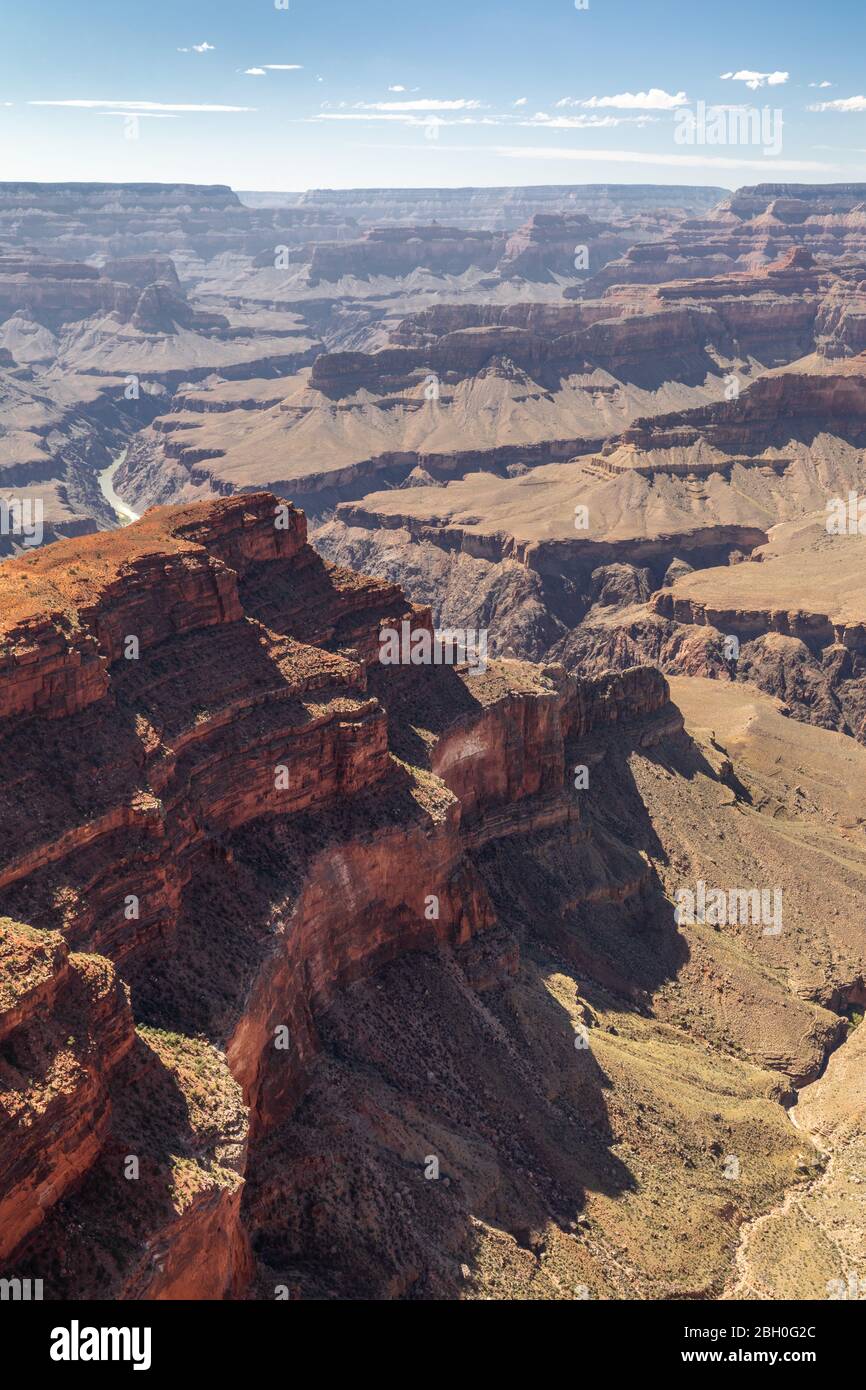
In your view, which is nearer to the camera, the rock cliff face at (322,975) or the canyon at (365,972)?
the rock cliff face at (322,975)

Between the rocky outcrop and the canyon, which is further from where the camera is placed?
the canyon

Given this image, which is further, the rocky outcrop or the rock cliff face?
the rock cliff face

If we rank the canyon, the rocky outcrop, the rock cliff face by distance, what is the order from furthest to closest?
the canyon → the rock cliff face → the rocky outcrop

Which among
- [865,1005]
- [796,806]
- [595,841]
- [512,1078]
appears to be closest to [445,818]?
[512,1078]

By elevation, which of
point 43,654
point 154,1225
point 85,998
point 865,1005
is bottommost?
point 865,1005

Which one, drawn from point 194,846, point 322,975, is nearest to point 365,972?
point 322,975

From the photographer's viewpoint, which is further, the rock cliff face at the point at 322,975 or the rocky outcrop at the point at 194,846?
the rock cliff face at the point at 322,975

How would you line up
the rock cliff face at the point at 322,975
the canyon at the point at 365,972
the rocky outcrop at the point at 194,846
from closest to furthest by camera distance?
the rocky outcrop at the point at 194,846 < the rock cliff face at the point at 322,975 < the canyon at the point at 365,972

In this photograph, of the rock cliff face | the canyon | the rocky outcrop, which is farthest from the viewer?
the canyon

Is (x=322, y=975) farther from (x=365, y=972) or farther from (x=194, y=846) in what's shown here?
(x=194, y=846)

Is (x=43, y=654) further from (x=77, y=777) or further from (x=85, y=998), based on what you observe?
(x=85, y=998)

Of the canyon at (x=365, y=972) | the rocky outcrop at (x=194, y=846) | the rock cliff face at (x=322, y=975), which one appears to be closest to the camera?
the rocky outcrop at (x=194, y=846)
